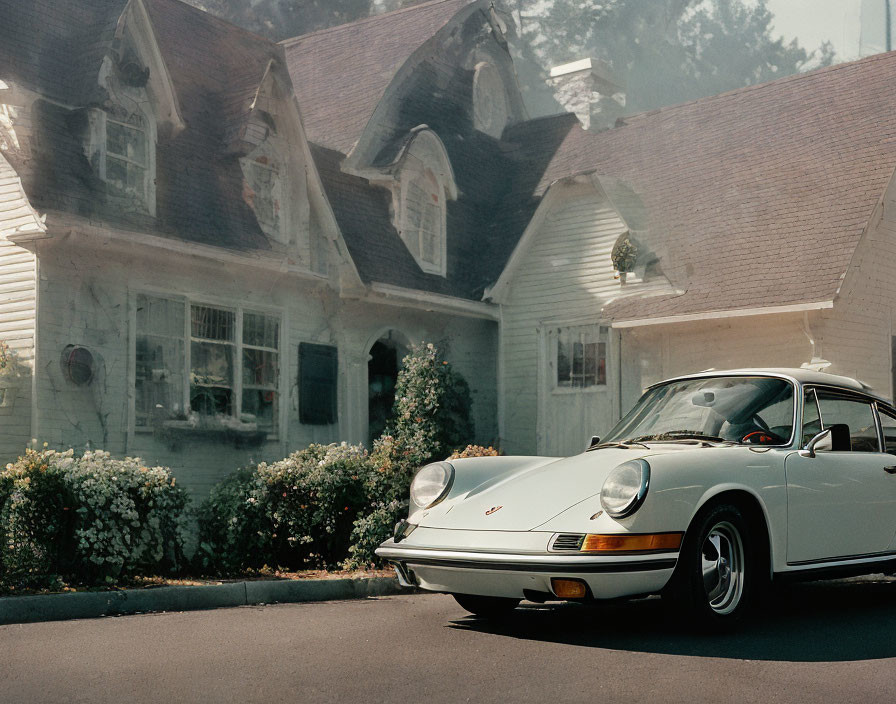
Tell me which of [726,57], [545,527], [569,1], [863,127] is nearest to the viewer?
[545,527]

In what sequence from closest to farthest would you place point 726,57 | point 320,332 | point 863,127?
1. point 320,332
2. point 863,127
3. point 726,57

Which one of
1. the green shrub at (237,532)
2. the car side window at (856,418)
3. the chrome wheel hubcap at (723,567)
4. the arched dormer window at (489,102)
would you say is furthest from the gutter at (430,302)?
the chrome wheel hubcap at (723,567)

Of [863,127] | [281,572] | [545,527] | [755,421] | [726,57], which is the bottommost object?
[281,572]

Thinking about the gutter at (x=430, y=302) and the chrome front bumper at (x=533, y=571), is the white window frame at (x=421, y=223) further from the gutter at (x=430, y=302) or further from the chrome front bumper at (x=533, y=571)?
the chrome front bumper at (x=533, y=571)

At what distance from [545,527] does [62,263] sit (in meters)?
7.97

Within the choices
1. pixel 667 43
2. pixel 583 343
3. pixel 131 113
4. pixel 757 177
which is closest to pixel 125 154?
pixel 131 113

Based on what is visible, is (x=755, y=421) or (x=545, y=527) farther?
(x=755, y=421)

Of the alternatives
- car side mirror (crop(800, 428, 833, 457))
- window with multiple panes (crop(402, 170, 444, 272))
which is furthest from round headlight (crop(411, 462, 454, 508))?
window with multiple panes (crop(402, 170, 444, 272))

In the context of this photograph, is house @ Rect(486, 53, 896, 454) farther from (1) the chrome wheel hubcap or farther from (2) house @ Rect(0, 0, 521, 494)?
(1) the chrome wheel hubcap

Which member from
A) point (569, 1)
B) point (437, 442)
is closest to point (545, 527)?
point (437, 442)

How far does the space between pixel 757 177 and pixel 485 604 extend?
482 inches

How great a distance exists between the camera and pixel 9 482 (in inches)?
345

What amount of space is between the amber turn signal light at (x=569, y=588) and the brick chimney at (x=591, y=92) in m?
19.1

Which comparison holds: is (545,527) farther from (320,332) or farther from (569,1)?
(569,1)
